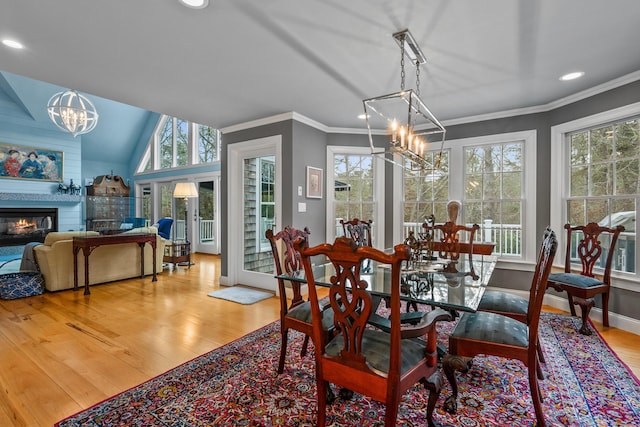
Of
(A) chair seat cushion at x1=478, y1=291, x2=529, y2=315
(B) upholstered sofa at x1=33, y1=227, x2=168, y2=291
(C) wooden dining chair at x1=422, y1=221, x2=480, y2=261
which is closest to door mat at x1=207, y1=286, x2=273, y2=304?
(B) upholstered sofa at x1=33, y1=227, x2=168, y2=291

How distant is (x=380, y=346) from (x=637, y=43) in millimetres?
3034

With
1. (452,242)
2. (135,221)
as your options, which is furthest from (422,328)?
(135,221)

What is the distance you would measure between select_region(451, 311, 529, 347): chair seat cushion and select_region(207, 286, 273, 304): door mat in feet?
8.59

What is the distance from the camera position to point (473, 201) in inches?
165

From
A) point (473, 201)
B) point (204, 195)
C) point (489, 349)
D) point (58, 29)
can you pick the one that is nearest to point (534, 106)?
point (473, 201)

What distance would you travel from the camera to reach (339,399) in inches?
72.7

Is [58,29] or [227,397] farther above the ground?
[58,29]

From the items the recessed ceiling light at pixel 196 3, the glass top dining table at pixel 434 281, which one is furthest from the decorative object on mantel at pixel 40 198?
the glass top dining table at pixel 434 281

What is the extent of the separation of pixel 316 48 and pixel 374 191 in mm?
2699

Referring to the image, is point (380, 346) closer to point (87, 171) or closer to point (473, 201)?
point (473, 201)

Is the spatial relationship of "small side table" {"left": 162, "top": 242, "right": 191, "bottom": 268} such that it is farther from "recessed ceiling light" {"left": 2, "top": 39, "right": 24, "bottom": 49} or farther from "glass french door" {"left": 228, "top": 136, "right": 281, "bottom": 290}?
"recessed ceiling light" {"left": 2, "top": 39, "right": 24, "bottom": 49}

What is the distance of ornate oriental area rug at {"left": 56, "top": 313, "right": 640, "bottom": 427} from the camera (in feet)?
5.49

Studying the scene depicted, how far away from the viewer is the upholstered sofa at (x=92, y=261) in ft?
13.4

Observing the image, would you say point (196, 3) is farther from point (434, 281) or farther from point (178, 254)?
point (178, 254)
